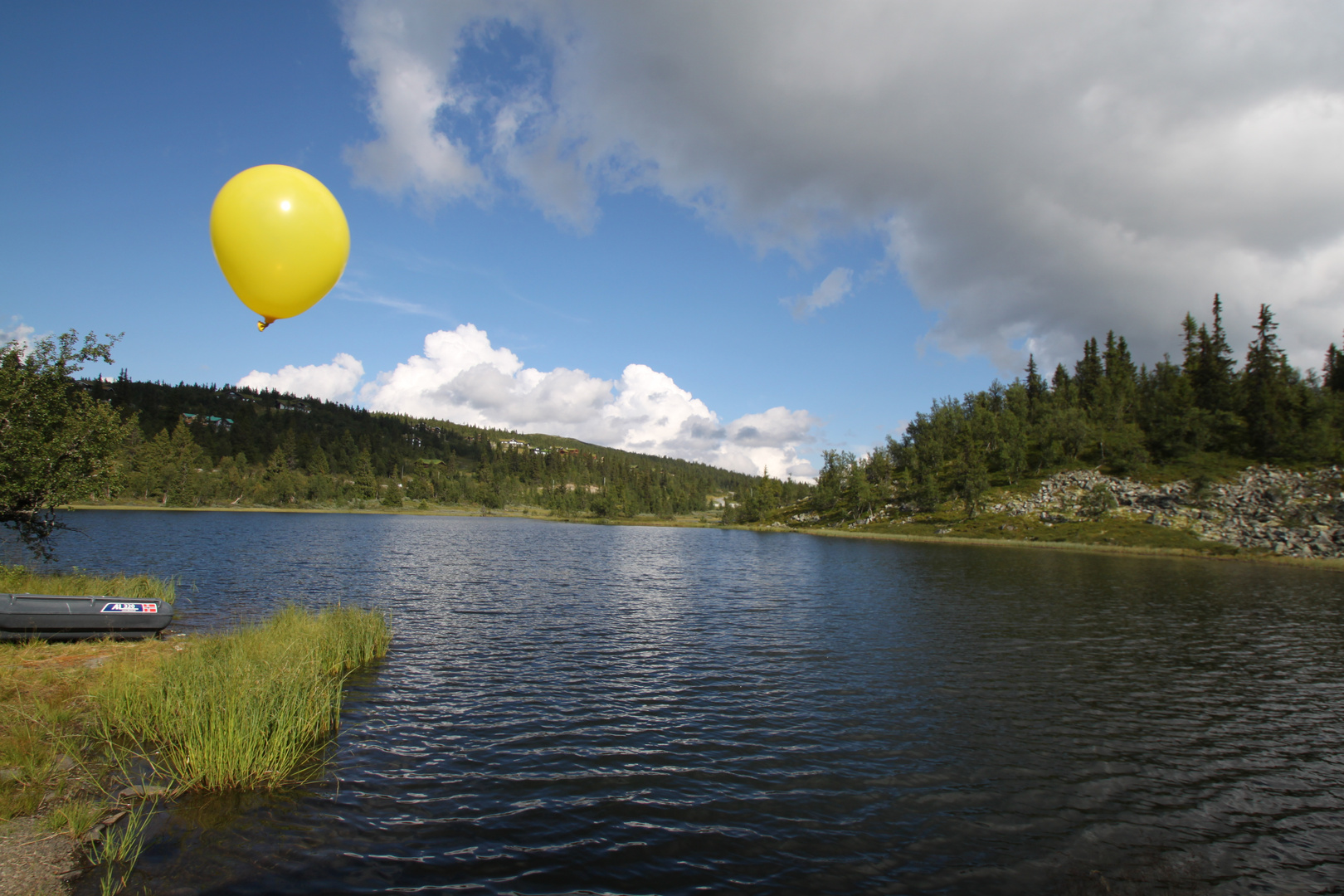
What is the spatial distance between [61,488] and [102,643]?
848cm

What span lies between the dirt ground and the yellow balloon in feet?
30.5

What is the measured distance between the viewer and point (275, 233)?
10.3 meters

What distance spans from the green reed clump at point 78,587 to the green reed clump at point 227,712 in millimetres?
8290

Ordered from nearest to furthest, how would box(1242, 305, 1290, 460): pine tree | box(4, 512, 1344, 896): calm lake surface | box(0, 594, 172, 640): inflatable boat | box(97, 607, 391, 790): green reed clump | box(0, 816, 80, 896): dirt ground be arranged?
box(0, 816, 80, 896): dirt ground, box(4, 512, 1344, 896): calm lake surface, box(97, 607, 391, 790): green reed clump, box(0, 594, 172, 640): inflatable boat, box(1242, 305, 1290, 460): pine tree

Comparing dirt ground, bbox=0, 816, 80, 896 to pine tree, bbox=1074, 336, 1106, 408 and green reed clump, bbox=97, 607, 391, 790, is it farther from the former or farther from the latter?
pine tree, bbox=1074, 336, 1106, 408

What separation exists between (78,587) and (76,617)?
233 inches

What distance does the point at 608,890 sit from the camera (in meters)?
9.38

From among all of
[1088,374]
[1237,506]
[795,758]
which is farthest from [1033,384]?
[795,758]

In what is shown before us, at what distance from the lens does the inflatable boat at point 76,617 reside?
1817 cm

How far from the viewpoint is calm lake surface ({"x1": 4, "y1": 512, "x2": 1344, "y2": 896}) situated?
1017cm

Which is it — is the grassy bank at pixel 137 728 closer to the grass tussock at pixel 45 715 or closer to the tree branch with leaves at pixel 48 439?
the grass tussock at pixel 45 715

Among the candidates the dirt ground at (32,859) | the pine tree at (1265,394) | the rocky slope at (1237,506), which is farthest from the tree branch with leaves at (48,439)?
the pine tree at (1265,394)

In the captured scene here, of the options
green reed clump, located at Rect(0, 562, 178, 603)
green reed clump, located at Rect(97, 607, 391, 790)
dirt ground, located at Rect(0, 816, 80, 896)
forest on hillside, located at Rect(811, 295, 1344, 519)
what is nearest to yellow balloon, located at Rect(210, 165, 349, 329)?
green reed clump, located at Rect(97, 607, 391, 790)

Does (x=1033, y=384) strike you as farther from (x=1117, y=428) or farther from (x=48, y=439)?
(x=48, y=439)
